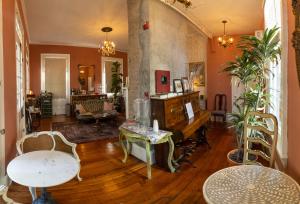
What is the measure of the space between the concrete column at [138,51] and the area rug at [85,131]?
1754 mm

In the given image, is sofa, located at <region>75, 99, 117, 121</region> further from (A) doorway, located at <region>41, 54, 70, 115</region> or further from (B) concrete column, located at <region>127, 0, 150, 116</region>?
(B) concrete column, located at <region>127, 0, 150, 116</region>

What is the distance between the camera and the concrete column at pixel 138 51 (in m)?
3.78

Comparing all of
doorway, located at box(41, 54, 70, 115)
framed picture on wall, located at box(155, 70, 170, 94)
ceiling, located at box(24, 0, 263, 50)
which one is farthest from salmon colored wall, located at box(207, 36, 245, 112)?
doorway, located at box(41, 54, 70, 115)

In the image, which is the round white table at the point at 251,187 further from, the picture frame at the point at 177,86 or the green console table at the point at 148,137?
the picture frame at the point at 177,86

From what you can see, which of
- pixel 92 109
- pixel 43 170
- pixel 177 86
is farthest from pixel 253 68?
pixel 92 109

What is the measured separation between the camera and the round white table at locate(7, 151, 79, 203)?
182cm

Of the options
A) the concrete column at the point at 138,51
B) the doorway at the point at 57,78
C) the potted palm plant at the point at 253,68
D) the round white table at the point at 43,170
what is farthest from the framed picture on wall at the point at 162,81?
the doorway at the point at 57,78

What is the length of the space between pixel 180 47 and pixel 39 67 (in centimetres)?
648

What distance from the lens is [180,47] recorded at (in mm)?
4898

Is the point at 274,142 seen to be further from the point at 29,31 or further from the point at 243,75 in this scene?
the point at 29,31

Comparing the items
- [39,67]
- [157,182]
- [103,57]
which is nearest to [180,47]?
[157,182]

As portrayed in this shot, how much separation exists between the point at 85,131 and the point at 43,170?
424 cm

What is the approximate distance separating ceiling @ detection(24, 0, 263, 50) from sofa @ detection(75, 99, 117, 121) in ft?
8.21

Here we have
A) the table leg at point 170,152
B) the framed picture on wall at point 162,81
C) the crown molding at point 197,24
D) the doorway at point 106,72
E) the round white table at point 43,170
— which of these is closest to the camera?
the round white table at point 43,170
